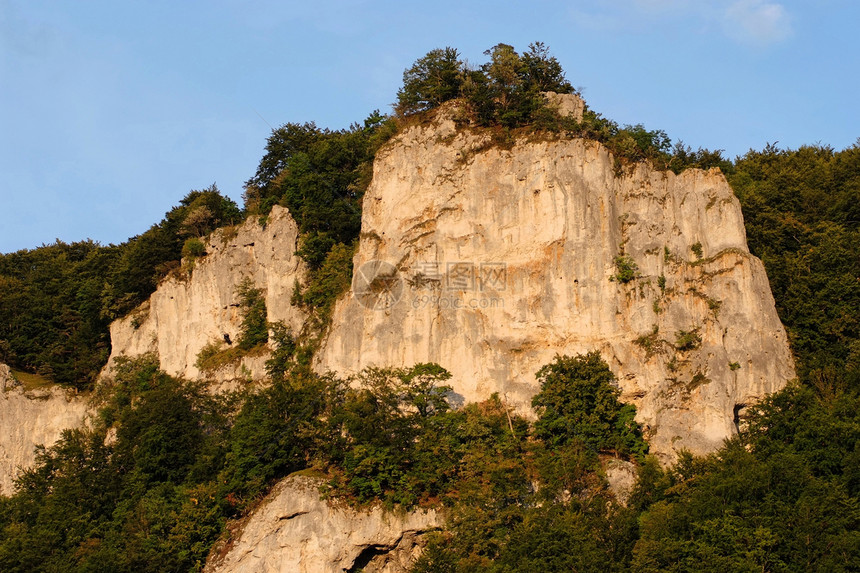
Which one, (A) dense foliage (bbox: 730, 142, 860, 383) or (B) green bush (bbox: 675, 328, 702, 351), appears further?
(A) dense foliage (bbox: 730, 142, 860, 383)

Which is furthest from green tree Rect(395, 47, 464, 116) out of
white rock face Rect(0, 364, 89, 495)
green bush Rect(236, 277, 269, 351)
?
A: white rock face Rect(0, 364, 89, 495)

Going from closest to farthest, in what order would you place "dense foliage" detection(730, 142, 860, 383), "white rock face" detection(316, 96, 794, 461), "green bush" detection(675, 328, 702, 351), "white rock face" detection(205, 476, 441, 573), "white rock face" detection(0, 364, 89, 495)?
"white rock face" detection(205, 476, 441, 573), "white rock face" detection(316, 96, 794, 461), "green bush" detection(675, 328, 702, 351), "dense foliage" detection(730, 142, 860, 383), "white rock face" detection(0, 364, 89, 495)

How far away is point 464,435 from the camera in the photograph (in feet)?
113

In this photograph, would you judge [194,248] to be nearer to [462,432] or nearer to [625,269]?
[462,432]

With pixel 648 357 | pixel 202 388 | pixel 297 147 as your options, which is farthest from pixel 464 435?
pixel 297 147

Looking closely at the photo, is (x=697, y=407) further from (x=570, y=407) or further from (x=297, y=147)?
(x=297, y=147)

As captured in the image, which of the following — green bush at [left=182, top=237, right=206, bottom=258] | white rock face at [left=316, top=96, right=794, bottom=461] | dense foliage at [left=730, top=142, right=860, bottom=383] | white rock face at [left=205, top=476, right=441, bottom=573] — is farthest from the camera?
green bush at [left=182, top=237, right=206, bottom=258]

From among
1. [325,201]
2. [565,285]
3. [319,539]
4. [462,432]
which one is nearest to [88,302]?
[325,201]

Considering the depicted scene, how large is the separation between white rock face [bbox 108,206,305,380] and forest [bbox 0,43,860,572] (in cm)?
71

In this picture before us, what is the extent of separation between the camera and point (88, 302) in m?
49.2

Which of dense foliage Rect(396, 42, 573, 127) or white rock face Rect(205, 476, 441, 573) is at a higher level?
dense foliage Rect(396, 42, 573, 127)

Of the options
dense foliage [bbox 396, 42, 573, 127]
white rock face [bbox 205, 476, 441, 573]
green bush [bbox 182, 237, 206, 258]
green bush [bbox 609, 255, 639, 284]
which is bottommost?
white rock face [bbox 205, 476, 441, 573]

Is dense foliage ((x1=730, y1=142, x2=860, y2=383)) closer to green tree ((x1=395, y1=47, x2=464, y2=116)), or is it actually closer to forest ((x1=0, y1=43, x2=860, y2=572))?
forest ((x1=0, y1=43, x2=860, y2=572))

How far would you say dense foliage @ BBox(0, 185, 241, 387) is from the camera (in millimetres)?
48062
